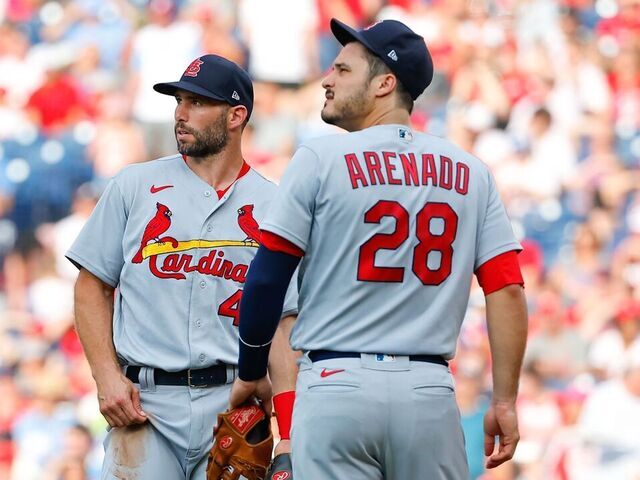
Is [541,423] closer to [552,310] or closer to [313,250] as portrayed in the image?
[552,310]

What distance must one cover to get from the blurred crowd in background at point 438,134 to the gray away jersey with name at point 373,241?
231 inches

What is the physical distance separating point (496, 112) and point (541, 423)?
9.41ft

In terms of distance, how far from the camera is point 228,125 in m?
4.25

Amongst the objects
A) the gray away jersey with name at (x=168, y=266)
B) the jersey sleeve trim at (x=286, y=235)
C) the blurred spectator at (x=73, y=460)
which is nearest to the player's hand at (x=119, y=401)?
the gray away jersey with name at (x=168, y=266)

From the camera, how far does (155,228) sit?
3998mm

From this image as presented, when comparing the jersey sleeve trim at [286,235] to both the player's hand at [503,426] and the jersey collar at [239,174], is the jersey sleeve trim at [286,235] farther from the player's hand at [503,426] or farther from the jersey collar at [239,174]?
the jersey collar at [239,174]

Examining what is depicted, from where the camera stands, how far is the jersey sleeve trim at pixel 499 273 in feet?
11.3

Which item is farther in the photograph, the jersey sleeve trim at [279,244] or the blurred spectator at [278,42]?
the blurred spectator at [278,42]

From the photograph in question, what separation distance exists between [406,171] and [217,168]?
1.09m

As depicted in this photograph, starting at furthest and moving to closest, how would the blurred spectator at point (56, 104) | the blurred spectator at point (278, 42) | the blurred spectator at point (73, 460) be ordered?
the blurred spectator at point (278, 42) < the blurred spectator at point (56, 104) < the blurred spectator at point (73, 460)

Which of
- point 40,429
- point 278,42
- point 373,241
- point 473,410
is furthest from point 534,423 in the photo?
point 373,241

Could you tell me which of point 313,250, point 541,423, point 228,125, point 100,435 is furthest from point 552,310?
point 313,250

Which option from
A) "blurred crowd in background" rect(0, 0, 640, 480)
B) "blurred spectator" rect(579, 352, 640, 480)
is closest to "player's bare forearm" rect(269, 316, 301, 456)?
"blurred crowd in background" rect(0, 0, 640, 480)

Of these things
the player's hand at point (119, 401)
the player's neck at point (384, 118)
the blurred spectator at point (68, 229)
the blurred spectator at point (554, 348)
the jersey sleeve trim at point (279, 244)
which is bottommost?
the blurred spectator at point (554, 348)
